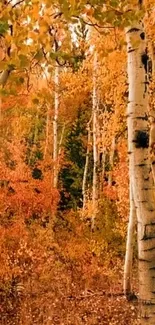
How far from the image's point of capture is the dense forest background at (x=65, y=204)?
2.88 metres

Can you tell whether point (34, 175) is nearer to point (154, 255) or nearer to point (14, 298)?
point (14, 298)

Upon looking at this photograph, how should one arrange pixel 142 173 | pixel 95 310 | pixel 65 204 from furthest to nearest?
pixel 65 204 < pixel 95 310 < pixel 142 173

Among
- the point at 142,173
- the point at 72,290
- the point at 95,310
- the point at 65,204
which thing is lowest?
the point at 95,310

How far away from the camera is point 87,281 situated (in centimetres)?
1288

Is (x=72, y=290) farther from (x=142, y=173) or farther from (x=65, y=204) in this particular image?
(x=65, y=204)

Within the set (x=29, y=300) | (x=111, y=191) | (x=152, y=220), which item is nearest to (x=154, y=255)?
(x=152, y=220)

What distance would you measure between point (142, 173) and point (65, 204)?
56.7 ft

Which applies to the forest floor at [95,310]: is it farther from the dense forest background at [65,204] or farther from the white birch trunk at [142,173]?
the white birch trunk at [142,173]

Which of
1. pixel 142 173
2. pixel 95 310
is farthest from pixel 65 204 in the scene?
pixel 142 173

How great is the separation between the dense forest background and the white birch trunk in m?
0.38

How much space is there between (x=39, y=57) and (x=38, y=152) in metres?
21.9

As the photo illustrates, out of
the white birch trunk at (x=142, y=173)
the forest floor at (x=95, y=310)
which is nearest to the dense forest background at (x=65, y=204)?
the forest floor at (x=95, y=310)

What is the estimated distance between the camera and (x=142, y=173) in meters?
3.95

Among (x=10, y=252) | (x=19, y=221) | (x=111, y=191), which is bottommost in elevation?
(x=10, y=252)
